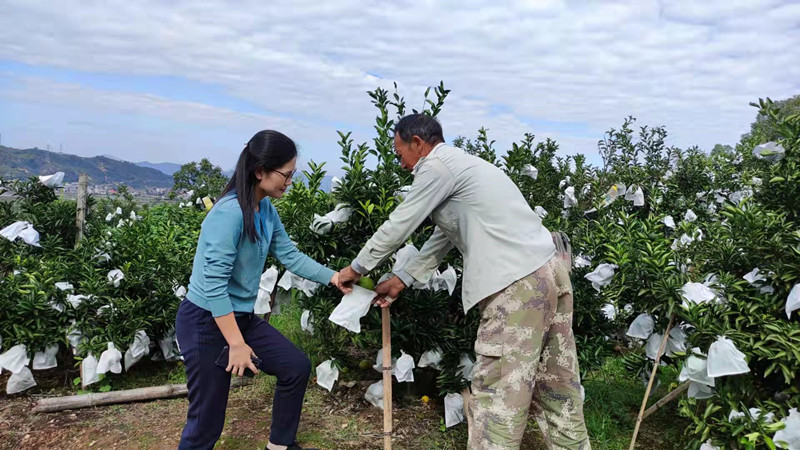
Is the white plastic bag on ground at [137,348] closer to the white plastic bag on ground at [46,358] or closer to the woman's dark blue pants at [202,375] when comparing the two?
the white plastic bag on ground at [46,358]

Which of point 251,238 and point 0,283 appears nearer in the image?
point 251,238

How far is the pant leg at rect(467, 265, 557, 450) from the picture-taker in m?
2.46

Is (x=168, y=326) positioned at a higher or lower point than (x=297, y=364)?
lower

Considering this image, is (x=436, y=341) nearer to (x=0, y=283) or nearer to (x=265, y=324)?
(x=265, y=324)

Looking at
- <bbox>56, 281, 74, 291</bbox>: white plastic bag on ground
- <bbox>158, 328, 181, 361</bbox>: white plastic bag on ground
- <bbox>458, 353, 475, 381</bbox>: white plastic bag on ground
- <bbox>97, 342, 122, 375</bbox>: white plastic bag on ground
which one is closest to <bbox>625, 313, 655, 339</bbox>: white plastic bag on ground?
<bbox>458, 353, 475, 381</bbox>: white plastic bag on ground

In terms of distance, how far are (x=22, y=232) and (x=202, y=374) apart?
2562 mm

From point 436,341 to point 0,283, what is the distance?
10.1 feet

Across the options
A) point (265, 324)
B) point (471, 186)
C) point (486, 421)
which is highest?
point (471, 186)

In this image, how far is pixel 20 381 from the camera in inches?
148

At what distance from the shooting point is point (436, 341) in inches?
135

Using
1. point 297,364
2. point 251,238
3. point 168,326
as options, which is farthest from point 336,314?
point 168,326

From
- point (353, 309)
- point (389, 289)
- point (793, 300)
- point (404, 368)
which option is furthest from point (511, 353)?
point (793, 300)

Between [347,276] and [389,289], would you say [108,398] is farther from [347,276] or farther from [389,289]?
[389,289]

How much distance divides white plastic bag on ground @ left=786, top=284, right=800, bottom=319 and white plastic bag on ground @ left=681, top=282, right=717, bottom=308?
34 cm
